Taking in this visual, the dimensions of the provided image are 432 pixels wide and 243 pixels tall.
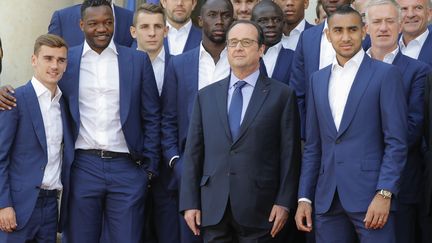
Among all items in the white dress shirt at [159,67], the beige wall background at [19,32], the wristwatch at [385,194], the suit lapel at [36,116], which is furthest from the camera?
the beige wall background at [19,32]

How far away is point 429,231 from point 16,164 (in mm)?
2905

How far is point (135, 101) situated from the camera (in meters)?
6.23

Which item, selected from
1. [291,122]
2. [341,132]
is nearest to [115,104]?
[291,122]

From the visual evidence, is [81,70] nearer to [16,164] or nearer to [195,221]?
[16,164]

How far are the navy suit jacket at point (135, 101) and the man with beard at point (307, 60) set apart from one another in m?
Answer: 1.07

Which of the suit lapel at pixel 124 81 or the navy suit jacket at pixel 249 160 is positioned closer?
the navy suit jacket at pixel 249 160

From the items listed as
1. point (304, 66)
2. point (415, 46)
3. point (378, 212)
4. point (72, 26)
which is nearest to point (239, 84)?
point (304, 66)

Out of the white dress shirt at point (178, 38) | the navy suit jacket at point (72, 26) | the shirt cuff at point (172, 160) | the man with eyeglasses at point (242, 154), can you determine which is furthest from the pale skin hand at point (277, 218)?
the navy suit jacket at point (72, 26)

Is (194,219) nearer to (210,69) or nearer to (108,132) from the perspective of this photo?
(108,132)

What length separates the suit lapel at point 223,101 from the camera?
5527 mm

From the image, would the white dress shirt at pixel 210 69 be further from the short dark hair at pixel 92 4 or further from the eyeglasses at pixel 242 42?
the short dark hair at pixel 92 4

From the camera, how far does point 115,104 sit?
20.3ft

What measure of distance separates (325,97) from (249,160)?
25.5 inches

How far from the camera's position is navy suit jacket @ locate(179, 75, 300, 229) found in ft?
17.9
